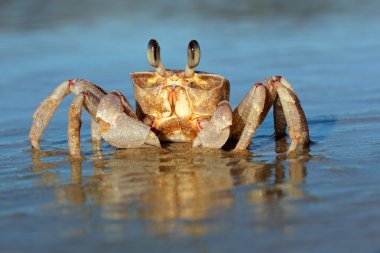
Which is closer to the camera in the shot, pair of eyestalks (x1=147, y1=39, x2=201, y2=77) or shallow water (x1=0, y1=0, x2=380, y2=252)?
shallow water (x1=0, y1=0, x2=380, y2=252)

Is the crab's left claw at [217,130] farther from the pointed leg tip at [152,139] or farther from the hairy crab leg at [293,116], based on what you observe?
the hairy crab leg at [293,116]

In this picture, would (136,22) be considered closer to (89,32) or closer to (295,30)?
(89,32)

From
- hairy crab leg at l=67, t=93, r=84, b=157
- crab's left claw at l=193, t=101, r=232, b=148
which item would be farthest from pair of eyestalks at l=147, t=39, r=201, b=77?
hairy crab leg at l=67, t=93, r=84, b=157

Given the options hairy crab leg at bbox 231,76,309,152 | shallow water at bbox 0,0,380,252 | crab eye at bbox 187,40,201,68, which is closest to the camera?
shallow water at bbox 0,0,380,252

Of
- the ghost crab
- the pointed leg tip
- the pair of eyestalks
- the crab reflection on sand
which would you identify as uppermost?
the pair of eyestalks

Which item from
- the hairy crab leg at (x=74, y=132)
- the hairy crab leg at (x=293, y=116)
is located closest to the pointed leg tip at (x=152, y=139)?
the hairy crab leg at (x=74, y=132)

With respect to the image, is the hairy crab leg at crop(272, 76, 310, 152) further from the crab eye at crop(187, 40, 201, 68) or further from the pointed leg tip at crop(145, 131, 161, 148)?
the pointed leg tip at crop(145, 131, 161, 148)
